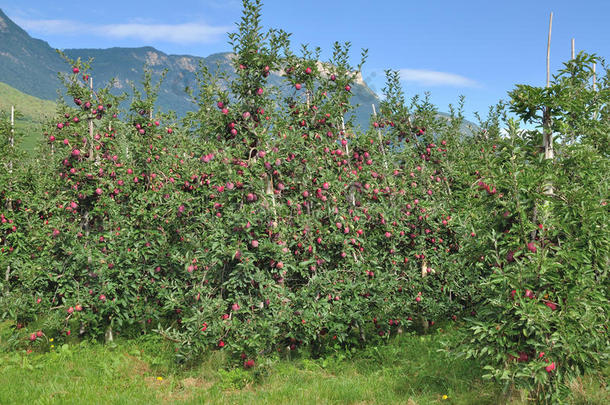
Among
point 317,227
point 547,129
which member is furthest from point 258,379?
point 547,129

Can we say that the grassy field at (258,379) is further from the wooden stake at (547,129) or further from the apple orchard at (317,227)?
the wooden stake at (547,129)

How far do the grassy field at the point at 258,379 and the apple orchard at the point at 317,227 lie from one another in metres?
0.33

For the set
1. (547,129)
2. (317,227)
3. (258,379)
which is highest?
(547,129)

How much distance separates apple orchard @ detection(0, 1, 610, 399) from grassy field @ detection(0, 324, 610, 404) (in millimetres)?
334

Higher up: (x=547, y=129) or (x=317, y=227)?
(x=547, y=129)

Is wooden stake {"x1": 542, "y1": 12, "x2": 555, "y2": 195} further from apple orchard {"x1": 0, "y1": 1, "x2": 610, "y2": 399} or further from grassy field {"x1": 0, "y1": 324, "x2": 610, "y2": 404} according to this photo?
grassy field {"x1": 0, "y1": 324, "x2": 610, "y2": 404}

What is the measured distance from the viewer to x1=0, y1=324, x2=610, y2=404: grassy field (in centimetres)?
488

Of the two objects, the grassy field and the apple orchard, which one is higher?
the apple orchard

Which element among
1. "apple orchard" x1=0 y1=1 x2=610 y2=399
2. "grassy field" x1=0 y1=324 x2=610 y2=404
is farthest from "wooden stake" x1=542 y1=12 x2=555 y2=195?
"grassy field" x1=0 y1=324 x2=610 y2=404

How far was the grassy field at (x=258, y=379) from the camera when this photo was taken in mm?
4875

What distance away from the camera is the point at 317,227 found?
606 centimetres

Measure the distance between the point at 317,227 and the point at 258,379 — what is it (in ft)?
7.51

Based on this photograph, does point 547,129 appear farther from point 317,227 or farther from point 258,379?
point 258,379

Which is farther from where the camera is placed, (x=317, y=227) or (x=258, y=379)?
(x=317, y=227)
